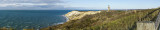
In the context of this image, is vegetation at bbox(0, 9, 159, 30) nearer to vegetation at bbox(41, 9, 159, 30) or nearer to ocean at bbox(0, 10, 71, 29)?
vegetation at bbox(41, 9, 159, 30)

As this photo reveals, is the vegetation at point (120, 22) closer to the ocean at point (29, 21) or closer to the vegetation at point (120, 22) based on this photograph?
the vegetation at point (120, 22)

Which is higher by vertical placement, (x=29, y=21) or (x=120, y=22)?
(x=120, y=22)

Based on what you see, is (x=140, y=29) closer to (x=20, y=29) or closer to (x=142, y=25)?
(x=142, y=25)

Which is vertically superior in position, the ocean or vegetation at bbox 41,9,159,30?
vegetation at bbox 41,9,159,30

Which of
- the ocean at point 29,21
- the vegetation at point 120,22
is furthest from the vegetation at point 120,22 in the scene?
the ocean at point 29,21

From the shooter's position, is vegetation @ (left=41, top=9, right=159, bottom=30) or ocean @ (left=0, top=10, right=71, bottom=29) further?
ocean @ (left=0, top=10, right=71, bottom=29)

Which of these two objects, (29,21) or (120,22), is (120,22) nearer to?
(120,22)

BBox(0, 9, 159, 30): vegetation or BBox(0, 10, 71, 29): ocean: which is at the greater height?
BBox(0, 9, 159, 30): vegetation

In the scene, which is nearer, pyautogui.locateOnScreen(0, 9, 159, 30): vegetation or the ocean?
pyautogui.locateOnScreen(0, 9, 159, 30): vegetation

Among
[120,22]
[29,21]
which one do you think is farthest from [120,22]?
[29,21]

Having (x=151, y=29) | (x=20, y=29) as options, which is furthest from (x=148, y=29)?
(x=20, y=29)

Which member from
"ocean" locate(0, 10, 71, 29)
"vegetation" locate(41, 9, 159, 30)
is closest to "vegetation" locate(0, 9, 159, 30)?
"vegetation" locate(41, 9, 159, 30)
